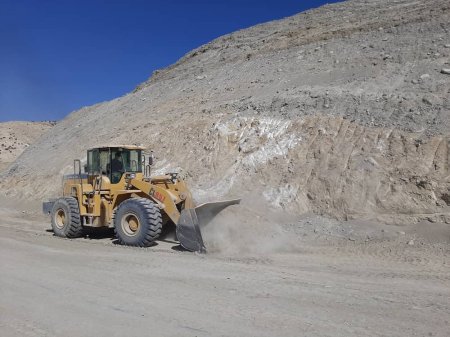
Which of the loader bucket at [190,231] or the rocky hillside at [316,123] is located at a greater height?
the rocky hillside at [316,123]

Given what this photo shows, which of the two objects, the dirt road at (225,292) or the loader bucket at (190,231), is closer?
the dirt road at (225,292)

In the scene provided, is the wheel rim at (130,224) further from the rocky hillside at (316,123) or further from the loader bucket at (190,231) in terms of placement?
the rocky hillside at (316,123)

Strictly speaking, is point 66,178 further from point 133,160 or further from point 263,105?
point 263,105

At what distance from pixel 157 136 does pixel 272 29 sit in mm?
14302

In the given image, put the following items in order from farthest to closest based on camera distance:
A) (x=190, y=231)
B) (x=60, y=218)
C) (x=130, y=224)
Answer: (x=60, y=218) < (x=130, y=224) < (x=190, y=231)

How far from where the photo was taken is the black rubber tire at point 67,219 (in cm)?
1253

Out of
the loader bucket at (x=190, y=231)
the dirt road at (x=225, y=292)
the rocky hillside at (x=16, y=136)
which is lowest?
the dirt road at (x=225, y=292)

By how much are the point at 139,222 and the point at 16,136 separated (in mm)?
55308

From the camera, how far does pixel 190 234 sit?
995cm

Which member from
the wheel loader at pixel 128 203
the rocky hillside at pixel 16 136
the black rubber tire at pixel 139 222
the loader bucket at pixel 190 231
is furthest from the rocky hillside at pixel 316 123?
the rocky hillside at pixel 16 136

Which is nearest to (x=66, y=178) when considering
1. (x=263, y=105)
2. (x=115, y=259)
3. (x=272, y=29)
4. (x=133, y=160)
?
(x=133, y=160)

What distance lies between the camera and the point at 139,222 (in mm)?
10664

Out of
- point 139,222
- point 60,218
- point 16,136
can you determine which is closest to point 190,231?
point 139,222

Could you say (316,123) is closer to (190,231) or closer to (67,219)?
(190,231)
